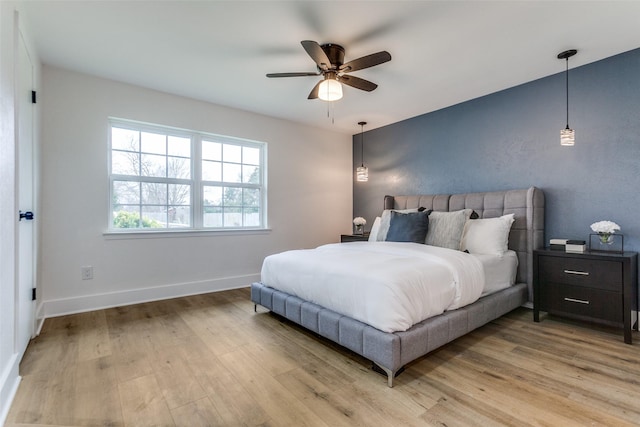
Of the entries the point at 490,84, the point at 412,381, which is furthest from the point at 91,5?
the point at 490,84

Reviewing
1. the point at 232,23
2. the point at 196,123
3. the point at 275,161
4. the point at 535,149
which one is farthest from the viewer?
the point at 275,161

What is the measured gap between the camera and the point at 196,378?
191cm

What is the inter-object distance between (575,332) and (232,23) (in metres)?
3.77

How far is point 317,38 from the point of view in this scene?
7.98 feet

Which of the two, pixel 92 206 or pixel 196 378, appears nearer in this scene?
pixel 196 378

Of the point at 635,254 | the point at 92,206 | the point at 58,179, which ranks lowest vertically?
the point at 635,254

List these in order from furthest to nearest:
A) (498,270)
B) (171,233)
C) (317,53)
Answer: (171,233) → (498,270) → (317,53)

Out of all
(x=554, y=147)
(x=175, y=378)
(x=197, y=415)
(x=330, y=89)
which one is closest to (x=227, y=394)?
(x=197, y=415)

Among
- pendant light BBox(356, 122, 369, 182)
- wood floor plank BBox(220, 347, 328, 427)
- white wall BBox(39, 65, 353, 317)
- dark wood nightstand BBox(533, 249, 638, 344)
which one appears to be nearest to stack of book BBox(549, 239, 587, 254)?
dark wood nightstand BBox(533, 249, 638, 344)

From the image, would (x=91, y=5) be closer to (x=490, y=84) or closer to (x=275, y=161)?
(x=275, y=161)

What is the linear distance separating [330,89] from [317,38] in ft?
1.33

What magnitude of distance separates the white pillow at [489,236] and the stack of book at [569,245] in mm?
393

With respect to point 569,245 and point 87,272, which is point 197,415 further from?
point 569,245

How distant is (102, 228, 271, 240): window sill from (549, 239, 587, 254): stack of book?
3.39 meters
